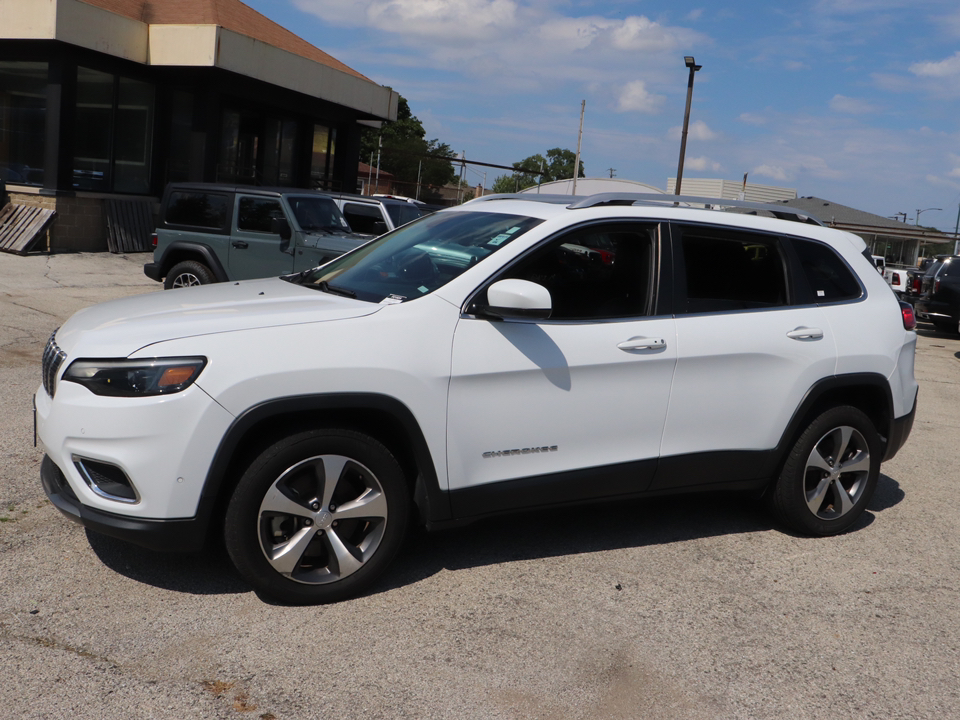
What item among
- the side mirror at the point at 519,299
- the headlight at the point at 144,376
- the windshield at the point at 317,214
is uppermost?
the windshield at the point at 317,214

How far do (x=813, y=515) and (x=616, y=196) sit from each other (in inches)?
81.7

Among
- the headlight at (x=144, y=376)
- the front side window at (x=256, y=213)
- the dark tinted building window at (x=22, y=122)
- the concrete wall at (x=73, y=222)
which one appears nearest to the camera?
the headlight at (x=144, y=376)

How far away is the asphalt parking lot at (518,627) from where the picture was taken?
312 cm

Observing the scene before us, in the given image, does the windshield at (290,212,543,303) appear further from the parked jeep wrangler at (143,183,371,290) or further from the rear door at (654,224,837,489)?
the parked jeep wrangler at (143,183,371,290)

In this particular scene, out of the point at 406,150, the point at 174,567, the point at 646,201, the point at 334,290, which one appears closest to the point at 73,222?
the point at 334,290

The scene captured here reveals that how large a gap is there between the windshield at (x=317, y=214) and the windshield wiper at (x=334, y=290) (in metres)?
7.09

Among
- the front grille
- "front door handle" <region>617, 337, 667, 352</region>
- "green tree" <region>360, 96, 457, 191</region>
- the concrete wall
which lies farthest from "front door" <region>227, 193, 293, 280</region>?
"green tree" <region>360, 96, 457, 191</region>

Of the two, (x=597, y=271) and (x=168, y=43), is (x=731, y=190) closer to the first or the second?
(x=168, y=43)

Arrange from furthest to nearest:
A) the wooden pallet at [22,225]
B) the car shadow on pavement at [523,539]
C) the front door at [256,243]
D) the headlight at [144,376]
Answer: the wooden pallet at [22,225] → the front door at [256,243] → the car shadow on pavement at [523,539] → the headlight at [144,376]

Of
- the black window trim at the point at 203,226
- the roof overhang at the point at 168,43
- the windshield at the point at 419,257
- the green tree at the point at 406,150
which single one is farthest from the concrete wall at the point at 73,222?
the green tree at the point at 406,150

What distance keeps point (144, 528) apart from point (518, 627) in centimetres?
155

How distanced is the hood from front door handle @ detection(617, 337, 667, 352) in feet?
3.89

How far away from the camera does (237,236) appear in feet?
37.1

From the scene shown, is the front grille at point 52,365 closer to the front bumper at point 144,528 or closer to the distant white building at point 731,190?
the front bumper at point 144,528
